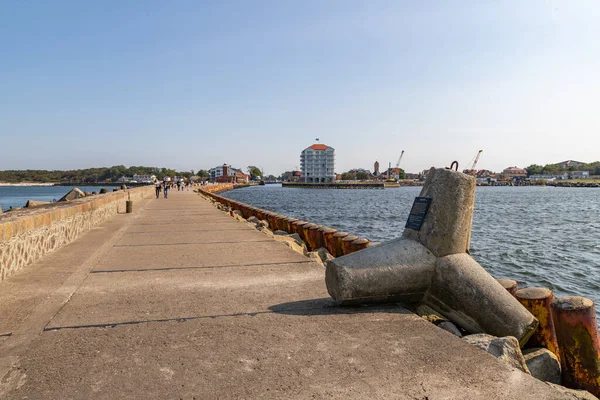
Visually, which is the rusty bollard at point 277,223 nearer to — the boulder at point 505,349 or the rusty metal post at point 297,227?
the rusty metal post at point 297,227

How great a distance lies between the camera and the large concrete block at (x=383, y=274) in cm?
409

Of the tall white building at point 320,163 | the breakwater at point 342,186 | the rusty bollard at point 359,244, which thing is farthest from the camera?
the tall white building at point 320,163

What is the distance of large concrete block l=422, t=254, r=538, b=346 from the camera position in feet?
12.9

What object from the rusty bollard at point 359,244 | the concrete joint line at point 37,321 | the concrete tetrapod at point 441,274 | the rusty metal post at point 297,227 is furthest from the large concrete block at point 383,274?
the rusty metal post at point 297,227

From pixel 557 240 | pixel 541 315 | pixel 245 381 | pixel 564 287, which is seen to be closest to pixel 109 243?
pixel 245 381

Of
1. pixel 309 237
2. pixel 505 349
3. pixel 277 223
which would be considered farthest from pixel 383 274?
pixel 277 223

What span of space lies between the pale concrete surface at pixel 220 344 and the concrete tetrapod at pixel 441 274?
10.2 inches

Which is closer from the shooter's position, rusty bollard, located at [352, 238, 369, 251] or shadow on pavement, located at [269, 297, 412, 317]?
shadow on pavement, located at [269, 297, 412, 317]

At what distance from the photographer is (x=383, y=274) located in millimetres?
4160

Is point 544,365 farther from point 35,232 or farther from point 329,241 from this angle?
point 35,232

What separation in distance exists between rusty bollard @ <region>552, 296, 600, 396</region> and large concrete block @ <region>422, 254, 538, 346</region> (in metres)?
0.31

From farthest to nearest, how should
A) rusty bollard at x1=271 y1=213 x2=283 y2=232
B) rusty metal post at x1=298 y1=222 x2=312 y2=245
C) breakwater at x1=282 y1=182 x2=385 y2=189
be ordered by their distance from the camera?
breakwater at x1=282 y1=182 x2=385 y2=189
rusty bollard at x1=271 y1=213 x2=283 y2=232
rusty metal post at x1=298 y1=222 x2=312 y2=245

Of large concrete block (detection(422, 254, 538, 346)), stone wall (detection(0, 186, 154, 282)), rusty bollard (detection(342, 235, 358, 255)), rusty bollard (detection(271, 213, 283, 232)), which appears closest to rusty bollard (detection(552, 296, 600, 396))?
large concrete block (detection(422, 254, 538, 346))

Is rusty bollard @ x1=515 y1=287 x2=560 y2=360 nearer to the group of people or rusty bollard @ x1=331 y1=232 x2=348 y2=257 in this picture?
rusty bollard @ x1=331 y1=232 x2=348 y2=257
